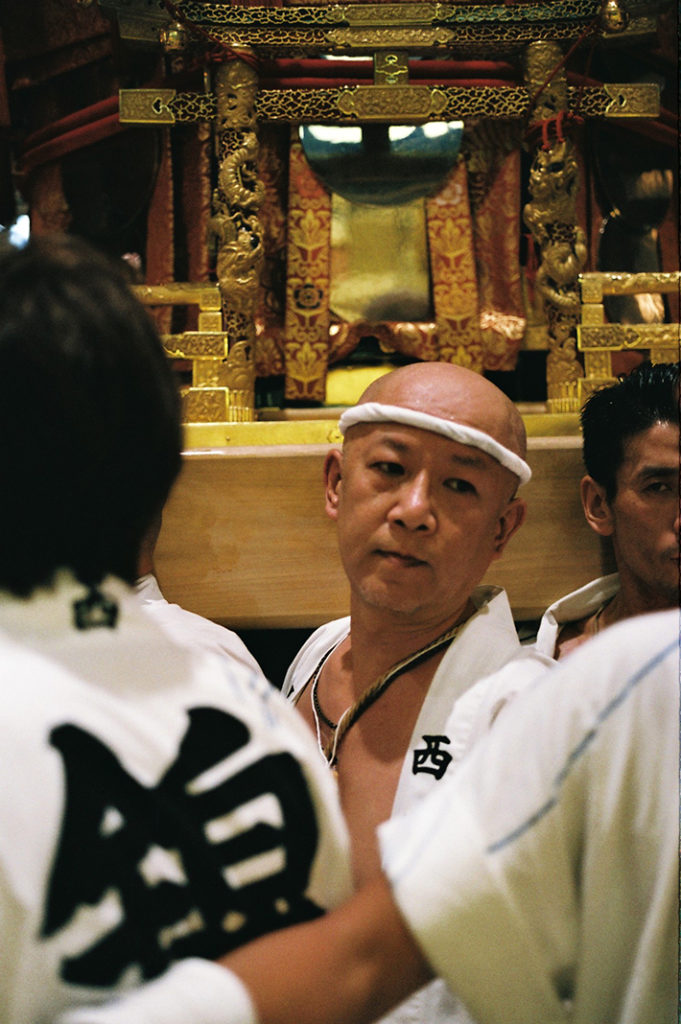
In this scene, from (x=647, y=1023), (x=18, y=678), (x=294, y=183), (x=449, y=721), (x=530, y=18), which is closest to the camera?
(x=18, y=678)

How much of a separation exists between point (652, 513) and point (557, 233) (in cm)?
125

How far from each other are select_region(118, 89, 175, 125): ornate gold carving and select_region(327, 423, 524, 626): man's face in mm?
1742

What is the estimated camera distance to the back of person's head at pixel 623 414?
7.13 ft

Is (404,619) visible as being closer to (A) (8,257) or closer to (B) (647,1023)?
(B) (647,1023)

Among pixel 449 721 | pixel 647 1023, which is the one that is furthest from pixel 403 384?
pixel 647 1023

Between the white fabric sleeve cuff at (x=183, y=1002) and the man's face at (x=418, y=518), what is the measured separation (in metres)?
1.05

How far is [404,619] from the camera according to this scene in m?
1.89

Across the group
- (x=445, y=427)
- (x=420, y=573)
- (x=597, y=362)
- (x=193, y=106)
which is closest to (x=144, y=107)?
(x=193, y=106)

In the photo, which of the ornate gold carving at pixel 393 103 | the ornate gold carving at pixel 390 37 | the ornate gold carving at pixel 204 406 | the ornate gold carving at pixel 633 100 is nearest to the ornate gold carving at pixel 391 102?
the ornate gold carving at pixel 393 103

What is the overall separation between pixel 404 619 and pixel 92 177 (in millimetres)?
2953

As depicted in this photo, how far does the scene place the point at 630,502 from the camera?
7.11 ft

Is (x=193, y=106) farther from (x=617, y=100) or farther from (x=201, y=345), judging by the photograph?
(x=617, y=100)

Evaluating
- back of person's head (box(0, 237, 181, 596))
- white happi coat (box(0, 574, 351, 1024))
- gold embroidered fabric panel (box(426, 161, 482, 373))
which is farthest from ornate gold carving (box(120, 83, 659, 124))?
white happi coat (box(0, 574, 351, 1024))

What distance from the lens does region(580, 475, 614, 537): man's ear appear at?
7.48 ft
